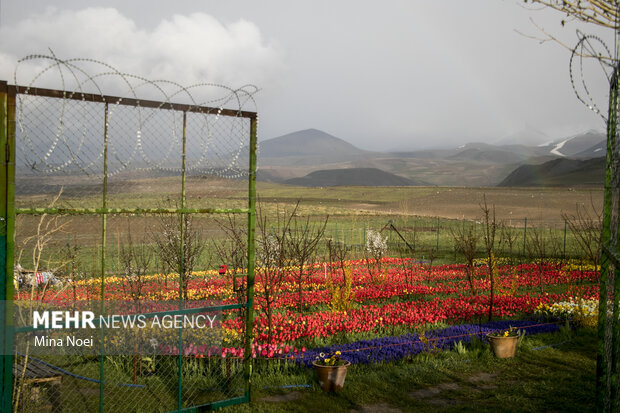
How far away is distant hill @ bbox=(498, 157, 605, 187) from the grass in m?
113

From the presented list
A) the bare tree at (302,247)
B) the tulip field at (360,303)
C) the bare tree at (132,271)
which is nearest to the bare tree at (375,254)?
the tulip field at (360,303)

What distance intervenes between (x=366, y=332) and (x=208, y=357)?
11.4 ft

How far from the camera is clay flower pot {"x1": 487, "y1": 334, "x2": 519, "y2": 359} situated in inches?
337

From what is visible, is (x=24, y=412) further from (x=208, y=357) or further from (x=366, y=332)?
(x=366, y=332)

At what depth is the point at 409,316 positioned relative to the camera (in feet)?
35.2

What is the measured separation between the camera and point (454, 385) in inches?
290

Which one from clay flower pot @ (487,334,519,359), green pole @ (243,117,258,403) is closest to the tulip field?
green pole @ (243,117,258,403)

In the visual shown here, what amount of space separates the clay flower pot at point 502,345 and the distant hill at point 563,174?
369 feet

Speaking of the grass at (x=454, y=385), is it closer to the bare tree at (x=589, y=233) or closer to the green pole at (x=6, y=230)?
the green pole at (x=6, y=230)

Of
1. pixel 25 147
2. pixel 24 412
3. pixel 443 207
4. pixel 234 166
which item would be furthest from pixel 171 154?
pixel 443 207

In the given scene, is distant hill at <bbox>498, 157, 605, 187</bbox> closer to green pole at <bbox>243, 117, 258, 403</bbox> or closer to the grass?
the grass

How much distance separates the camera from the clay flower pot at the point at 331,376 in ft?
22.5

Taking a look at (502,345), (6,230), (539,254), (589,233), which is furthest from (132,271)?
(539,254)

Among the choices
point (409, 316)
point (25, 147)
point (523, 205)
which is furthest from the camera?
point (523, 205)
